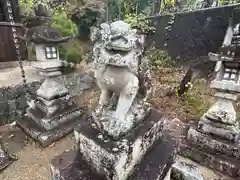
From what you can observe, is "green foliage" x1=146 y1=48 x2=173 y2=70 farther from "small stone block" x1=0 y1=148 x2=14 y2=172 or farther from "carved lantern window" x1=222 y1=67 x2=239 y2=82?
"small stone block" x1=0 y1=148 x2=14 y2=172

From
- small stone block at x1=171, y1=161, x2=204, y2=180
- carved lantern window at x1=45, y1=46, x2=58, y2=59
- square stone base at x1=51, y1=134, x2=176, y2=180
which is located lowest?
small stone block at x1=171, y1=161, x2=204, y2=180

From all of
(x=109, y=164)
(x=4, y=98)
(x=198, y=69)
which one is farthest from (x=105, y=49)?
(x=198, y=69)

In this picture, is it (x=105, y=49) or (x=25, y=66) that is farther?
(x=25, y=66)

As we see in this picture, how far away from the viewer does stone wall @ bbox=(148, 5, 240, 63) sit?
5.23 metres

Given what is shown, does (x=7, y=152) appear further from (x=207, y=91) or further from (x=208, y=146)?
(x=207, y=91)

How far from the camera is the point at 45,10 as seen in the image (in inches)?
121

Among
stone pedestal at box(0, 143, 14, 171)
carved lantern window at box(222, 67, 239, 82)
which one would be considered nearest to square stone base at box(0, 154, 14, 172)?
stone pedestal at box(0, 143, 14, 171)

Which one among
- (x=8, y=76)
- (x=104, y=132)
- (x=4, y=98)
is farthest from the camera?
(x=8, y=76)

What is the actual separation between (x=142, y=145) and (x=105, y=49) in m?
0.81

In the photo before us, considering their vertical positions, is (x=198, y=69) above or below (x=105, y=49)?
below

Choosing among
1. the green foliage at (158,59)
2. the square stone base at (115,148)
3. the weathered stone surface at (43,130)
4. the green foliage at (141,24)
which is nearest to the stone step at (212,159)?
the square stone base at (115,148)

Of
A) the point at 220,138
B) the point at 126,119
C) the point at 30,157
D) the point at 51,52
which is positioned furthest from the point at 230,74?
the point at 30,157

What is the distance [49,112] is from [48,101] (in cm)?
19

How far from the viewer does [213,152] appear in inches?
98.3
